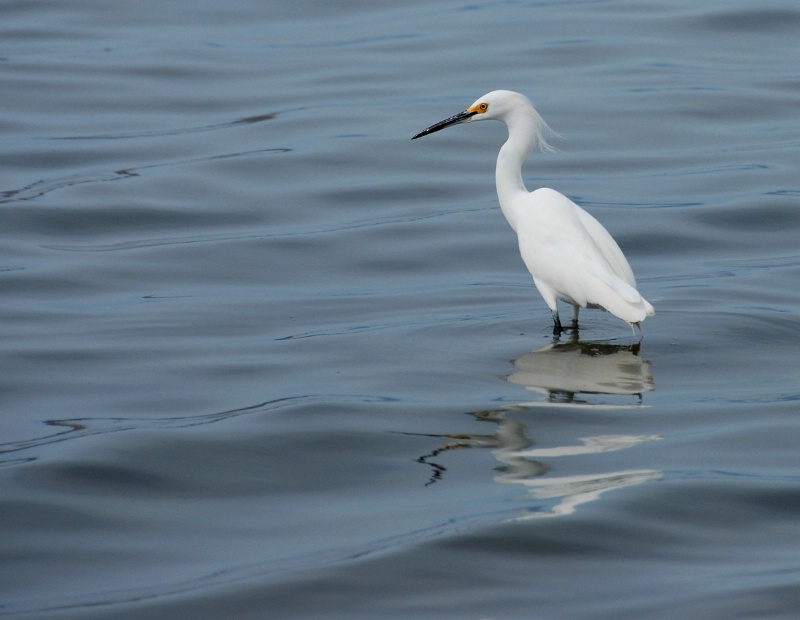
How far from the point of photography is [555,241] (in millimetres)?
7547

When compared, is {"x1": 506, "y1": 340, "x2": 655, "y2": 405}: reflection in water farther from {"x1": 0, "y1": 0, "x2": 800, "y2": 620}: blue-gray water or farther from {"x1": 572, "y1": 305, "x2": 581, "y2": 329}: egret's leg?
{"x1": 572, "y1": 305, "x2": 581, "y2": 329}: egret's leg

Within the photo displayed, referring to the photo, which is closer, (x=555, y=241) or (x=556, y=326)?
(x=556, y=326)

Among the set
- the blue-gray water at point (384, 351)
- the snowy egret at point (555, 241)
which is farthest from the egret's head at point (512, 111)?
the blue-gray water at point (384, 351)

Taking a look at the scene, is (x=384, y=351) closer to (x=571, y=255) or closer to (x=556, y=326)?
(x=556, y=326)

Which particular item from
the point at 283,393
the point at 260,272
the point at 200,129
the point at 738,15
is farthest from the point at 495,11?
the point at 283,393

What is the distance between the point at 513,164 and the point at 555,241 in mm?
704

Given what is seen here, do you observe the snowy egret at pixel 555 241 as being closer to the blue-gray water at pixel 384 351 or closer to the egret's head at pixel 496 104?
the egret's head at pixel 496 104

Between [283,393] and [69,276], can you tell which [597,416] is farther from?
[69,276]

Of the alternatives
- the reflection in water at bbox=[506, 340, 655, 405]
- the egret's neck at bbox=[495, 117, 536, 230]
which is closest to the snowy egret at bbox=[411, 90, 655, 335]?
the egret's neck at bbox=[495, 117, 536, 230]

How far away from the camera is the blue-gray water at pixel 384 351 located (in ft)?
14.7

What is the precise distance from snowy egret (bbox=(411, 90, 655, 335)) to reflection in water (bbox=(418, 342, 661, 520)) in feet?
0.92

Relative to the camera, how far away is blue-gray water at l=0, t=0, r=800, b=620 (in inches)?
176

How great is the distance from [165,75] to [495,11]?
551 centimetres

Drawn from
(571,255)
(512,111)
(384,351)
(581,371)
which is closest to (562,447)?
(581,371)
